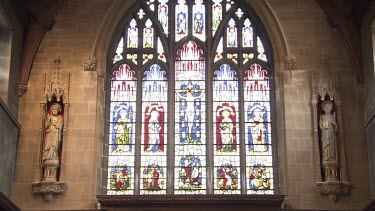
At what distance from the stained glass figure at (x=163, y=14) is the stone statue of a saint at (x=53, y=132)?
3.72 metres

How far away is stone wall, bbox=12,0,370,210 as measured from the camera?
19172 mm

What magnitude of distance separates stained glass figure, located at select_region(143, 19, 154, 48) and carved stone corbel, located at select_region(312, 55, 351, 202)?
4.58m

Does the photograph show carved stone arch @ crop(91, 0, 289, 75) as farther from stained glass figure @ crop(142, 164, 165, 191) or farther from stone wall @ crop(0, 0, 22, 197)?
stained glass figure @ crop(142, 164, 165, 191)

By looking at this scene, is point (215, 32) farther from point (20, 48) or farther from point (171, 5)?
point (20, 48)

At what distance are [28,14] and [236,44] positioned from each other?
5.54 meters

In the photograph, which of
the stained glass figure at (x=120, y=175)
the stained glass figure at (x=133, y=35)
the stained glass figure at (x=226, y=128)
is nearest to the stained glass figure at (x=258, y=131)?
the stained glass figure at (x=226, y=128)

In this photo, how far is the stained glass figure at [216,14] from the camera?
70.8ft

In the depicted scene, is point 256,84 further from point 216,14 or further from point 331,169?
point 331,169

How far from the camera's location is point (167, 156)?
2025 centimetres

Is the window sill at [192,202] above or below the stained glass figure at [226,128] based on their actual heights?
below

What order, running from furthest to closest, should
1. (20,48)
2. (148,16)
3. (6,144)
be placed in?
(148,16), (20,48), (6,144)

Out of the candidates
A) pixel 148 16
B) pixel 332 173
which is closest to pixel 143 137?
pixel 148 16

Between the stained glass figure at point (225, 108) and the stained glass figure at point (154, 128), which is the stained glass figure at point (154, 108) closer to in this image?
the stained glass figure at point (154, 128)

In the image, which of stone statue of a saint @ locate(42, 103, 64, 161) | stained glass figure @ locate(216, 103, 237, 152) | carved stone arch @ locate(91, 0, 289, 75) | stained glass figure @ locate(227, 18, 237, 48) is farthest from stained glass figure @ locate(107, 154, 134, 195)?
stained glass figure @ locate(227, 18, 237, 48)
